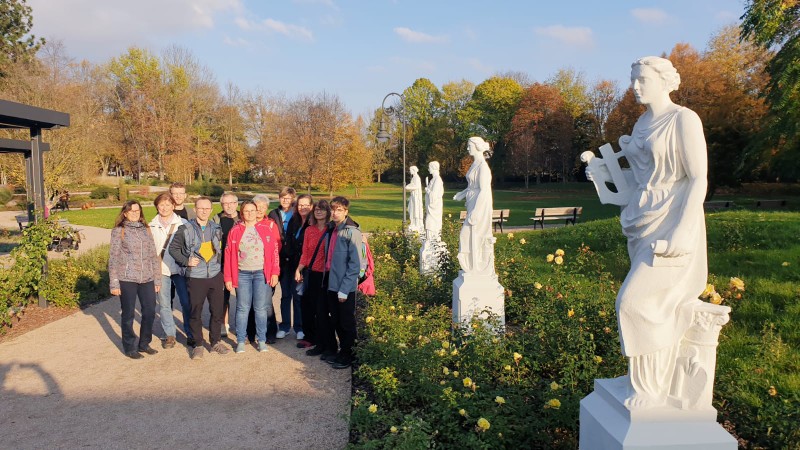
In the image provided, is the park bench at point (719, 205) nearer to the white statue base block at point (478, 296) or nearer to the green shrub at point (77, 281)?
the white statue base block at point (478, 296)

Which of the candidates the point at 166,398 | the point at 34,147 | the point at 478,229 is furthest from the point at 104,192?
the point at 478,229

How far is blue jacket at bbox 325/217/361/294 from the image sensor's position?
5.36 meters

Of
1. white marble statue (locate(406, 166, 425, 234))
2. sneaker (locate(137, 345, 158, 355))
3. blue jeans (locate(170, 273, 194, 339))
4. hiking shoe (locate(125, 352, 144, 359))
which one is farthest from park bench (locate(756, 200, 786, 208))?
hiking shoe (locate(125, 352, 144, 359))

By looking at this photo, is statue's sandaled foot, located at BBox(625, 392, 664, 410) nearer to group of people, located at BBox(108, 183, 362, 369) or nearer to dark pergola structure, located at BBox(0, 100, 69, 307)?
group of people, located at BBox(108, 183, 362, 369)

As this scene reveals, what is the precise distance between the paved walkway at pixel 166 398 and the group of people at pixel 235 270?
0.28 meters

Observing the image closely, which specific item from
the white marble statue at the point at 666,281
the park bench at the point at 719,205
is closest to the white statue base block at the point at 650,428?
the white marble statue at the point at 666,281

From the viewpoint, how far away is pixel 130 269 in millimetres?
5781

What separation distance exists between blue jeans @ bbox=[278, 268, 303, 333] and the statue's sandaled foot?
4766 mm

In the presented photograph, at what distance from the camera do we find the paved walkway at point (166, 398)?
13.2ft

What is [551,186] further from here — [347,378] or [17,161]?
[347,378]

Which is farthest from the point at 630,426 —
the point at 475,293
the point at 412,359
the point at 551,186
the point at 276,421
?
the point at 551,186

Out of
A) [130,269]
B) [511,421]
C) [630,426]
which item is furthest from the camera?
[130,269]

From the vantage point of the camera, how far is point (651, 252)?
2477 millimetres

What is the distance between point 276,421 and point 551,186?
4369cm
